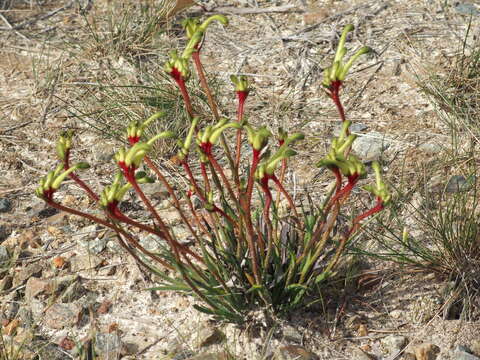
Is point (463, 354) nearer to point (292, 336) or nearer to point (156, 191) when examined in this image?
point (292, 336)

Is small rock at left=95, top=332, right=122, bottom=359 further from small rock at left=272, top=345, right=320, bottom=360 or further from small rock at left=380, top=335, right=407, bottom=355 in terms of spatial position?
small rock at left=380, top=335, right=407, bottom=355

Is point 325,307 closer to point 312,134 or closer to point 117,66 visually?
point 312,134

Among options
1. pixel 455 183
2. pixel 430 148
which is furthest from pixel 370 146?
pixel 455 183

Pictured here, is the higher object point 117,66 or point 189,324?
point 117,66

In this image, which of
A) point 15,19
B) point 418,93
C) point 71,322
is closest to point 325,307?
point 71,322

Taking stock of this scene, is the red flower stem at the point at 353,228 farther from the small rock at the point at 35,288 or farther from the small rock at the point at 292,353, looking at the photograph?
the small rock at the point at 35,288
